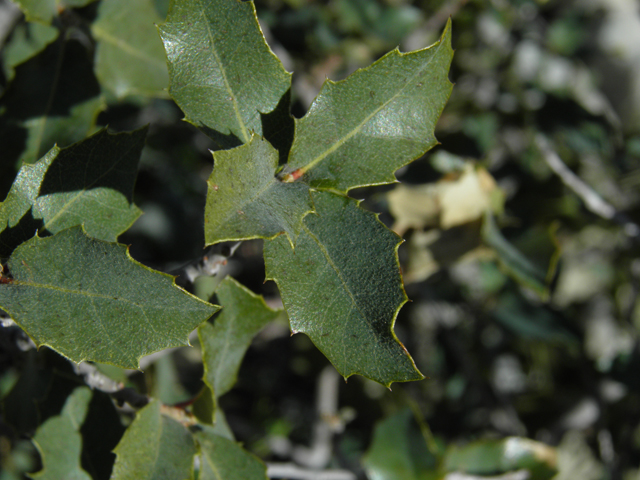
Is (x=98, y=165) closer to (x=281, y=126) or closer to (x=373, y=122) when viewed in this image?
(x=281, y=126)

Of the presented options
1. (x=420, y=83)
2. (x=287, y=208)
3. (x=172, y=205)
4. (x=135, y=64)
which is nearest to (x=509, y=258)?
(x=420, y=83)

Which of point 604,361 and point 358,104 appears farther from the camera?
point 604,361

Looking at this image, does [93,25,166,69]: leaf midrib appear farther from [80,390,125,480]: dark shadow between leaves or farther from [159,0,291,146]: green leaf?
[80,390,125,480]: dark shadow between leaves

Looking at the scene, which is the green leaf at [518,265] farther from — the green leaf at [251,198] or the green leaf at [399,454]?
→ the green leaf at [251,198]

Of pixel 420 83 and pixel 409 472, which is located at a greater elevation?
pixel 420 83

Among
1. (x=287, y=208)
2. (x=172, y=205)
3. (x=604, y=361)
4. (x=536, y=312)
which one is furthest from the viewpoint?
(x=172, y=205)

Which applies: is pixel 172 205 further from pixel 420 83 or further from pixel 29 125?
pixel 420 83

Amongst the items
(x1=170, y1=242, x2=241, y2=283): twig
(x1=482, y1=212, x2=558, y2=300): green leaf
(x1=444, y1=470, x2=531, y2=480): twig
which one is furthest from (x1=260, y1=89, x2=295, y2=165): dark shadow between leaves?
(x1=444, y1=470, x2=531, y2=480): twig

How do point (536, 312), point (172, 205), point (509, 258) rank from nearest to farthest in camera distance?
point (509, 258) → point (536, 312) → point (172, 205)
